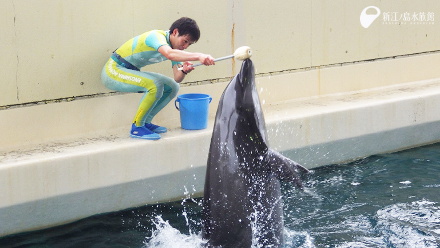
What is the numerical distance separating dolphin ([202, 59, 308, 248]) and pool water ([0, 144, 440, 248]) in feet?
1.35

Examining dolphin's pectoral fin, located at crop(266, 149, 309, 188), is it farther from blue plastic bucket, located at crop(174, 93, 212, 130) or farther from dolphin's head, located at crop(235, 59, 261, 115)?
blue plastic bucket, located at crop(174, 93, 212, 130)

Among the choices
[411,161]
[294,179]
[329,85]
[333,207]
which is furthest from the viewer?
[329,85]

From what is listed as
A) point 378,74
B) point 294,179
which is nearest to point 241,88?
point 294,179

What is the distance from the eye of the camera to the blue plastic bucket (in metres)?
7.43

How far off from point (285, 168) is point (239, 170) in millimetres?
348

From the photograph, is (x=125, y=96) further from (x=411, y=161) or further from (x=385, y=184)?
(x=411, y=161)

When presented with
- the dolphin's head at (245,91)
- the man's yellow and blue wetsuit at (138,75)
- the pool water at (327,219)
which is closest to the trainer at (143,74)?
the man's yellow and blue wetsuit at (138,75)

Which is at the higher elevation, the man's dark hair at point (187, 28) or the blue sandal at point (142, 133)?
the man's dark hair at point (187, 28)

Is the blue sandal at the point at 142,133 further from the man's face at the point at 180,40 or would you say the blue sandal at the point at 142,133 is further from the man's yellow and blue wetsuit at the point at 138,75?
the man's face at the point at 180,40

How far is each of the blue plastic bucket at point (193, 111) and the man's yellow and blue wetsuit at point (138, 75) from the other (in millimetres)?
241

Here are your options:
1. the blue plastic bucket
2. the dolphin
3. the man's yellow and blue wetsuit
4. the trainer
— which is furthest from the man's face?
the dolphin

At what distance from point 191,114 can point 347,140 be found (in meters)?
2.12

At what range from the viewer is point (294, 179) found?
4938 millimetres

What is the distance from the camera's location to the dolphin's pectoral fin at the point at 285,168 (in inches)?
195
